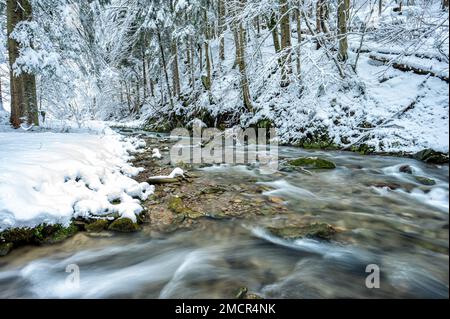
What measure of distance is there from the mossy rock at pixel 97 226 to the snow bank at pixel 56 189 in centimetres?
16

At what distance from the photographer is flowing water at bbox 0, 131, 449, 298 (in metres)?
2.82

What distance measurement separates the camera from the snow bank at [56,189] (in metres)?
3.87

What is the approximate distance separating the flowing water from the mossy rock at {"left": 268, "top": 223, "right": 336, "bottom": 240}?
112 mm

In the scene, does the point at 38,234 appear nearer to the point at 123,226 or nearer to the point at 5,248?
the point at 5,248

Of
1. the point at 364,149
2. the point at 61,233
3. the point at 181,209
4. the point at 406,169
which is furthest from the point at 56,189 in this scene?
the point at 364,149

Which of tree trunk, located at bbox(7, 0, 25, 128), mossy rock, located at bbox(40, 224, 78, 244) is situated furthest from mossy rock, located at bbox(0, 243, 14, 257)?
tree trunk, located at bbox(7, 0, 25, 128)

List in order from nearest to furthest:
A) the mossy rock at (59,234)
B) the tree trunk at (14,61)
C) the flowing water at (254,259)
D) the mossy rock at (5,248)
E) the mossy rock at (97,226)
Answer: the flowing water at (254,259), the mossy rock at (5,248), the mossy rock at (59,234), the mossy rock at (97,226), the tree trunk at (14,61)

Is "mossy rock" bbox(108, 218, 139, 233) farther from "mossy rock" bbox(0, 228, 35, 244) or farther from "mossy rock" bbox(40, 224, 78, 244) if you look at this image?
"mossy rock" bbox(0, 228, 35, 244)

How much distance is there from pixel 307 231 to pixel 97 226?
3094mm

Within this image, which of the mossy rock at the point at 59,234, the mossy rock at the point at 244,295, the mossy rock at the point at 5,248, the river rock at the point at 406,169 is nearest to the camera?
the mossy rock at the point at 244,295

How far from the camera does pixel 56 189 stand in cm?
452

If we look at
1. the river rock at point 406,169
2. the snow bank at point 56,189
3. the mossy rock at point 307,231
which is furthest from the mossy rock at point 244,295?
the river rock at point 406,169

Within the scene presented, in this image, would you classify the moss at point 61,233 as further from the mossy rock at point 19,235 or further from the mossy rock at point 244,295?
the mossy rock at point 244,295
